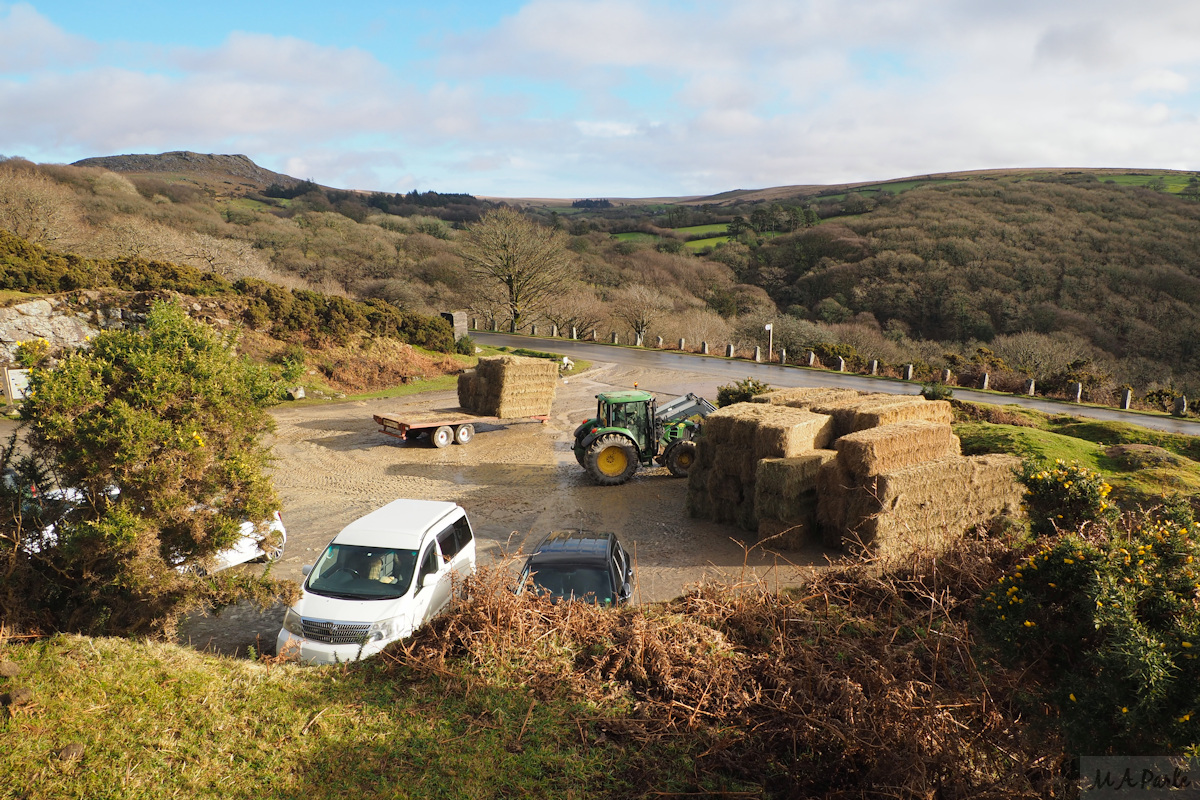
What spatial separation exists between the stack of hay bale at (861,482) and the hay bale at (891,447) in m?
0.02

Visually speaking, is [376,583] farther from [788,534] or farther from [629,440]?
[629,440]

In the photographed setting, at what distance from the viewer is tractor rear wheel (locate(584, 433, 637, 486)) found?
15.5m

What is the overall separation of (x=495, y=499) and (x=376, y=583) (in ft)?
21.5

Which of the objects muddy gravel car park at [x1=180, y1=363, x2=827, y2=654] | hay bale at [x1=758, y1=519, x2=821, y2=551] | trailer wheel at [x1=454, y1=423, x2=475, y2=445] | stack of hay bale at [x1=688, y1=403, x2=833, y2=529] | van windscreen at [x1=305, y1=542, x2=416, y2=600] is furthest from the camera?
trailer wheel at [x1=454, y1=423, x2=475, y2=445]

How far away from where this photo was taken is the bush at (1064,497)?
625 cm

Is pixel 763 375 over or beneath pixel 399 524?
beneath

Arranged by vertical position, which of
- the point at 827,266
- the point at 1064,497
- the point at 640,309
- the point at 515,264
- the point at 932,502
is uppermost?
the point at 827,266

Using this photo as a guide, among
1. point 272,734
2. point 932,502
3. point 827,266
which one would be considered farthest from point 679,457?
point 827,266

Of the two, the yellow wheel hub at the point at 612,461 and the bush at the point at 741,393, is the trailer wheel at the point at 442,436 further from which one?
the bush at the point at 741,393

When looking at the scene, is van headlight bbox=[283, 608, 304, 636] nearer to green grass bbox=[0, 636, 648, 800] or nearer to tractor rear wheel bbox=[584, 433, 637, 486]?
green grass bbox=[0, 636, 648, 800]

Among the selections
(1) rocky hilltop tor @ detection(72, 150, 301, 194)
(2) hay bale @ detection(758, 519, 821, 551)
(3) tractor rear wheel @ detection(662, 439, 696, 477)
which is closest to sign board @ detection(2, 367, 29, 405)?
(3) tractor rear wheel @ detection(662, 439, 696, 477)

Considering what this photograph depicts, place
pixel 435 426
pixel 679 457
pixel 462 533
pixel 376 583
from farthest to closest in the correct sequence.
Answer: pixel 435 426 < pixel 679 457 < pixel 462 533 < pixel 376 583

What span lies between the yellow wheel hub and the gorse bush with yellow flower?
1117cm

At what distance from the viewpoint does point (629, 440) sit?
15.8 meters
